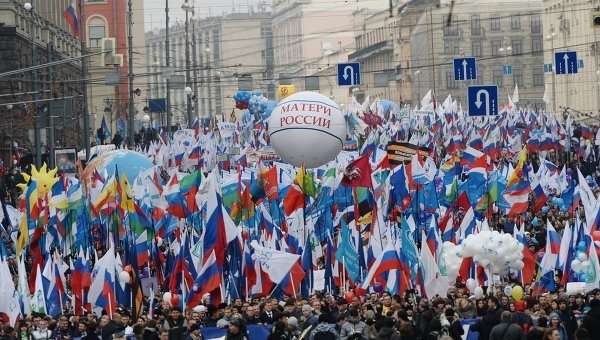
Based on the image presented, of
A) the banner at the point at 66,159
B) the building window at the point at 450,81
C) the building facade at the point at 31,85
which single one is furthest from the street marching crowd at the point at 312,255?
the building window at the point at 450,81

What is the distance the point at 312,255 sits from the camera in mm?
28594

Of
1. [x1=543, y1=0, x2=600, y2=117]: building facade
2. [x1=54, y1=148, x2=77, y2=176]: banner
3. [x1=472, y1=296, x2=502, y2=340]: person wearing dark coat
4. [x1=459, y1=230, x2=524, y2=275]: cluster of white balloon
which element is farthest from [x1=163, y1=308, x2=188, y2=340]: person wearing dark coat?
[x1=543, y1=0, x2=600, y2=117]: building facade

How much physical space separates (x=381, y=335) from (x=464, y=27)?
109491 millimetres

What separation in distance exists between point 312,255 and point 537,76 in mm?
104514

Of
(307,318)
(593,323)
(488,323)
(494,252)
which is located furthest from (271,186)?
(593,323)

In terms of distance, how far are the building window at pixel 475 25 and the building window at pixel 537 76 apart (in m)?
4.96

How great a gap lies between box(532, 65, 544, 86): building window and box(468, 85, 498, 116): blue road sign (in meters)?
82.9

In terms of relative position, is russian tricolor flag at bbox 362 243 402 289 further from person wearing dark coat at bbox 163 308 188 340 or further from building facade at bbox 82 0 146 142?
building facade at bbox 82 0 146 142

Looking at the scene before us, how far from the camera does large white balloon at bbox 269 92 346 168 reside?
39031 mm

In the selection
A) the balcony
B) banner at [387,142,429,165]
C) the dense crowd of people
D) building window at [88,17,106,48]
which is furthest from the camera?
the balcony

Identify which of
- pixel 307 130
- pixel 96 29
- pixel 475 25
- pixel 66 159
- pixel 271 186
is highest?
pixel 475 25

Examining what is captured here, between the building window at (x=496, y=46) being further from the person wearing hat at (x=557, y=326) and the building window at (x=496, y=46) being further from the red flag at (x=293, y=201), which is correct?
the person wearing hat at (x=557, y=326)

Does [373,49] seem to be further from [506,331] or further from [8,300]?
[506,331]

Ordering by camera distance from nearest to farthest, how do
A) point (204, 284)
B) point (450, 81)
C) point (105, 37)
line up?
point (204, 284)
point (105, 37)
point (450, 81)
